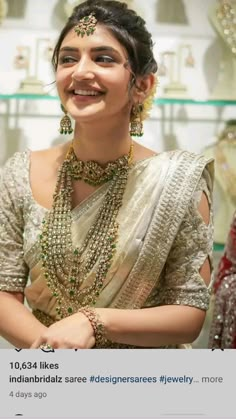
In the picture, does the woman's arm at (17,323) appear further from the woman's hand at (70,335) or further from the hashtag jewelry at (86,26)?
the hashtag jewelry at (86,26)

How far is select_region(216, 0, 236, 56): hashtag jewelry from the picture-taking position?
6.03 feet

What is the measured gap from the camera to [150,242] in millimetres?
1354

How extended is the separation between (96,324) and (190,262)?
234 mm

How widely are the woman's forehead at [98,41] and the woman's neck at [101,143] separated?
150 millimetres

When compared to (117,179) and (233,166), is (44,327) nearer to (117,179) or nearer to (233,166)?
(117,179)

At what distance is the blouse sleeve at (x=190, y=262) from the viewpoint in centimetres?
136

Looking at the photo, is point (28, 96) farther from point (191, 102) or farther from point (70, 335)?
point (70, 335)

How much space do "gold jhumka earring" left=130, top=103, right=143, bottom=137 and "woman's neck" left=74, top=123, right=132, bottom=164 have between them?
0.06 feet

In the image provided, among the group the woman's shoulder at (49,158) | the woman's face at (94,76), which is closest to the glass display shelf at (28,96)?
the woman's shoulder at (49,158)

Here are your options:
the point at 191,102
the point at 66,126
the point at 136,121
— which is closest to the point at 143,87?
the point at 136,121
